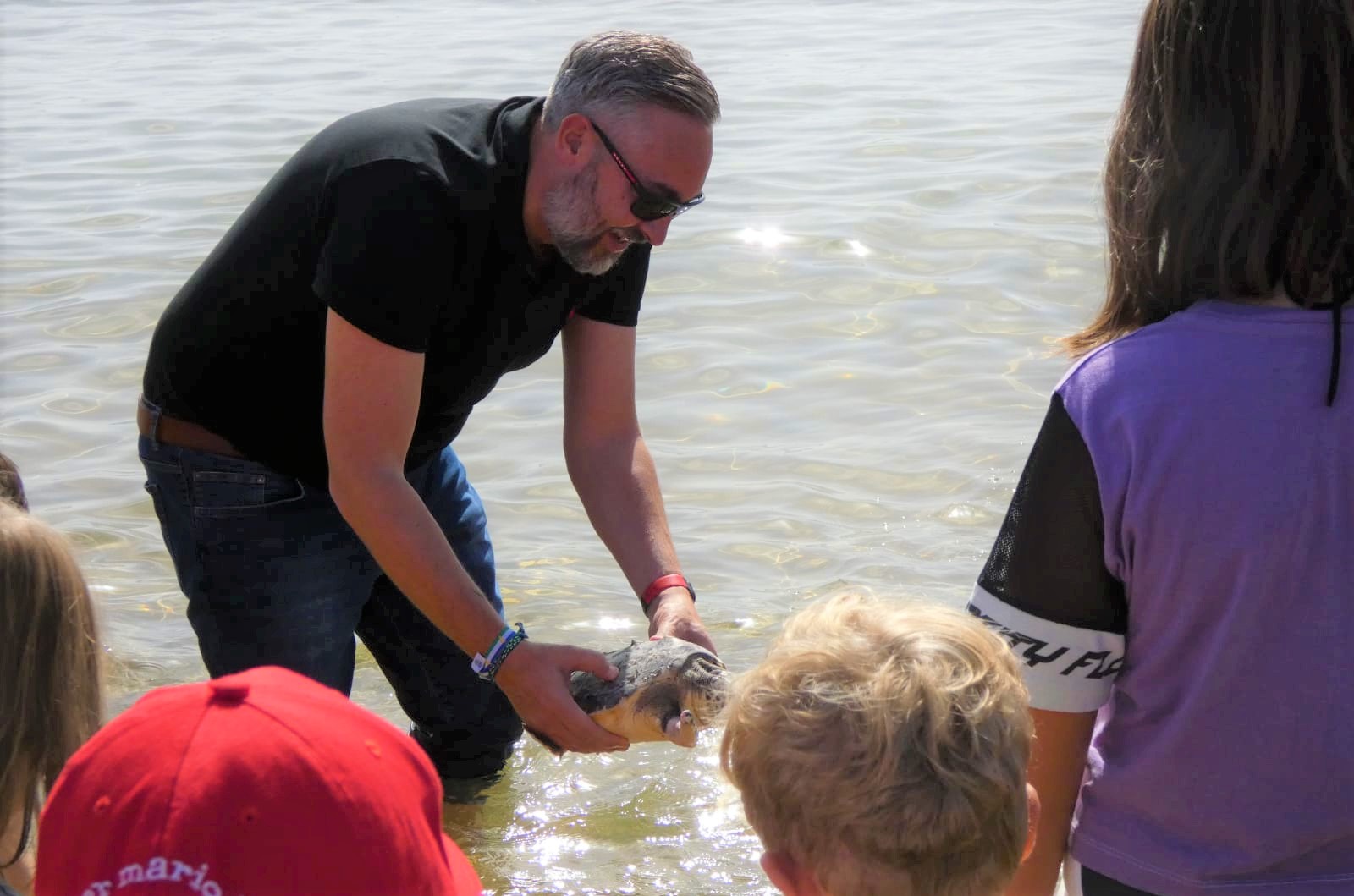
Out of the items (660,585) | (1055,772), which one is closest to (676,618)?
(660,585)

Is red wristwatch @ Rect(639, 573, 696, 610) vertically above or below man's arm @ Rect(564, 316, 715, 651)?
below

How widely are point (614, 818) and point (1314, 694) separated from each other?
2546 millimetres

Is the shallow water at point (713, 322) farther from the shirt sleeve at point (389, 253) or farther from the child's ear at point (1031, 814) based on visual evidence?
the shirt sleeve at point (389, 253)

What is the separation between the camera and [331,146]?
279 centimetres

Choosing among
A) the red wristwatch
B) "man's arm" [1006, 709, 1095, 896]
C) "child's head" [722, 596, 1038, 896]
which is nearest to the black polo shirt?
the red wristwatch

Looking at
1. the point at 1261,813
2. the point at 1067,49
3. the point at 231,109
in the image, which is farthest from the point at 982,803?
the point at 1067,49

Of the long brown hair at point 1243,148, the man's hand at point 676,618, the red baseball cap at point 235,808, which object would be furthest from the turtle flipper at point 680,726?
the long brown hair at point 1243,148

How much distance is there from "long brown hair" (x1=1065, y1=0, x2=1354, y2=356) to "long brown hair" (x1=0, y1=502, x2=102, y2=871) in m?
1.42

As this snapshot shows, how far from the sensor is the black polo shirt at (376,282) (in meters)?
2.62

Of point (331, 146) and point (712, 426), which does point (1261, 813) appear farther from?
point (712, 426)

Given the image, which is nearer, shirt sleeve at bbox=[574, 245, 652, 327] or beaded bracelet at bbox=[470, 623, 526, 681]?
beaded bracelet at bbox=[470, 623, 526, 681]

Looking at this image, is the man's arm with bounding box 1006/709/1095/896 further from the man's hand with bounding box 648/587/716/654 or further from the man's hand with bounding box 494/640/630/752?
the man's hand with bounding box 648/587/716/654

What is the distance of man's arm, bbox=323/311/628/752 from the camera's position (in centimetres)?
262

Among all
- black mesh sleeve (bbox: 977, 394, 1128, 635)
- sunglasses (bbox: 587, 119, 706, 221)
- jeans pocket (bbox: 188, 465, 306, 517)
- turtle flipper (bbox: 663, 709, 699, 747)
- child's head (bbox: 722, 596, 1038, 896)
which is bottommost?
turtle flipper (bbox: 663, 709, 699, 747)
